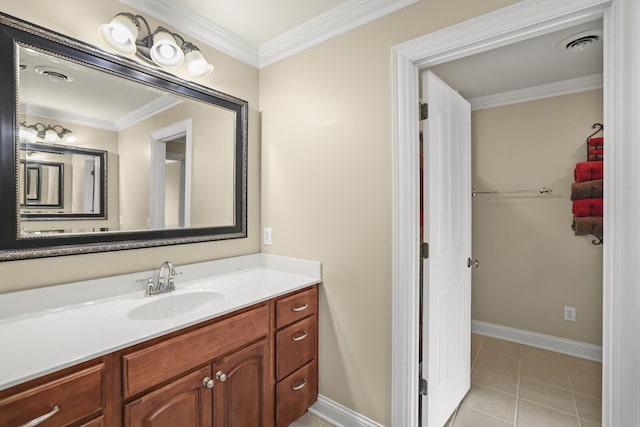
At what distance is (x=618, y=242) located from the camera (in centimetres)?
106

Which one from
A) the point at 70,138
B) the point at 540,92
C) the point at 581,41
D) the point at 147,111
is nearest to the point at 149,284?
the point at 70,138

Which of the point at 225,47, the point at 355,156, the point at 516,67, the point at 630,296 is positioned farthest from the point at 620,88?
the point at 225,47

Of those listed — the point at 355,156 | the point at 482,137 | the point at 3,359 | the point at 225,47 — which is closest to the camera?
the point at 3,359

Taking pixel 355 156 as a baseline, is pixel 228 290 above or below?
below

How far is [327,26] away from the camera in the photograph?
1754 millimetres

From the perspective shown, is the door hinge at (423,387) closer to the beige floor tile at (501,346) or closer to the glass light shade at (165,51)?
the beige floor tile at (501,346)

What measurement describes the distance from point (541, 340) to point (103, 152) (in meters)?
3.62

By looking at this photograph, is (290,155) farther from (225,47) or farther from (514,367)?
(514,367)

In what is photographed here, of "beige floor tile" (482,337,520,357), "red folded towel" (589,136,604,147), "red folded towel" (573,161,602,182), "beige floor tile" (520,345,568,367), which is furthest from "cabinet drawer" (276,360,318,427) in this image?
"red folded towel" (589,136,604,147)

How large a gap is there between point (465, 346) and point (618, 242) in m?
1.23

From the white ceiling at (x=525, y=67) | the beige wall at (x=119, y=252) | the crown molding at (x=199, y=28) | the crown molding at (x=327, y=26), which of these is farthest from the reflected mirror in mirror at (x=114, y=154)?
the white ceiling at (x=525, y=67)

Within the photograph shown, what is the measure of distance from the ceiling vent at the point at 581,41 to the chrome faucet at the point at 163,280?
106 inches

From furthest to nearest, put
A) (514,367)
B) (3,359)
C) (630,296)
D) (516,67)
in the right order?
(514,367) < (516,67) < (630,296) < (3,359)

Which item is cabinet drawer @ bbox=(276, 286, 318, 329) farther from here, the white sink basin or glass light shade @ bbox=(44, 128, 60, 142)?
glass light shade @ bbox=(44, 128, 60, 142)
